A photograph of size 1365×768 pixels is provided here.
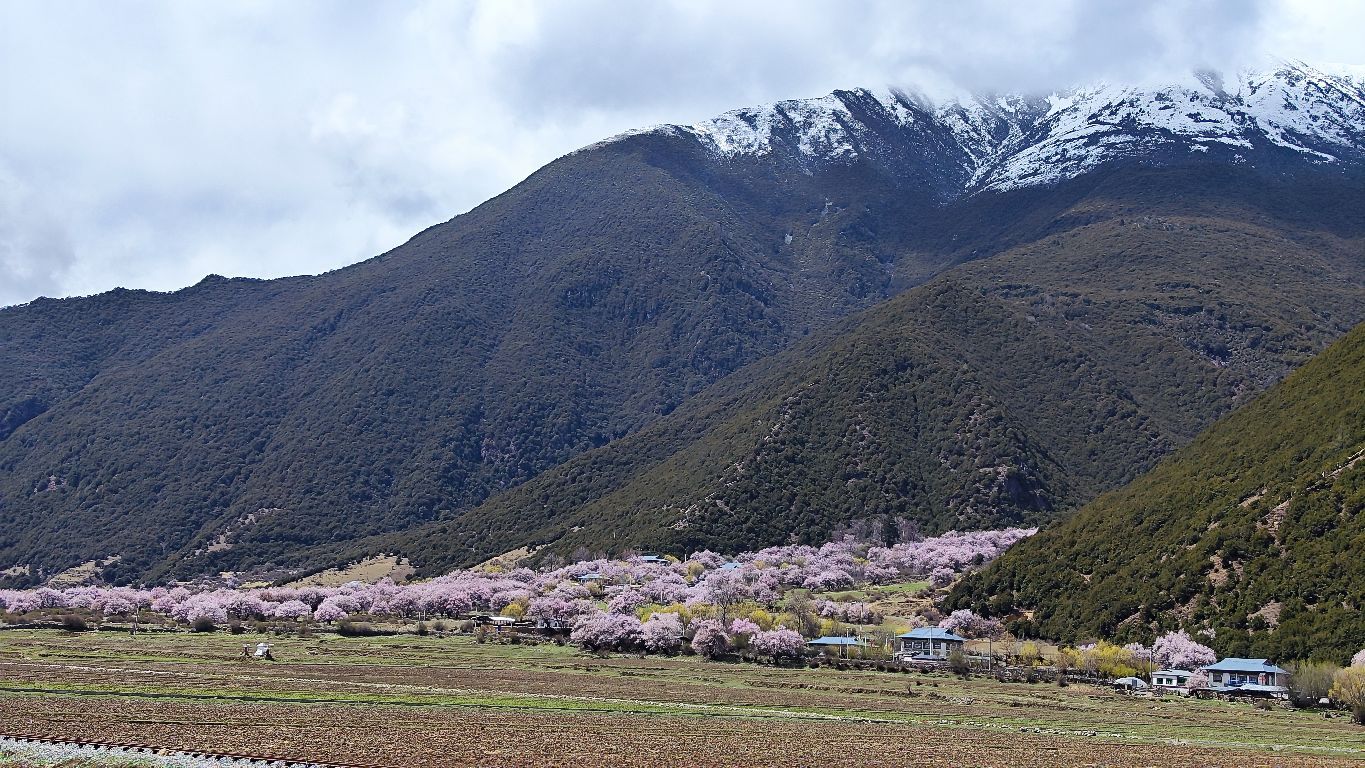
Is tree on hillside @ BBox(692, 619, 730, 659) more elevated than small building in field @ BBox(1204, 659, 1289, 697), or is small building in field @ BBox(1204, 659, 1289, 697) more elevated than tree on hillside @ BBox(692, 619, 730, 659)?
tree on hillside @ BBox(692, 619, 730, 659)

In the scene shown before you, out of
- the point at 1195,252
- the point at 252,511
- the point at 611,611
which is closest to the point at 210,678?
the point at 611,611

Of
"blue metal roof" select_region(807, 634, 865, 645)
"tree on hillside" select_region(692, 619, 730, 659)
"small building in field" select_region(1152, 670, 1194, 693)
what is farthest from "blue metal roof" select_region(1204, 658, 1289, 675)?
"tree on hillside" select_region(692, 619, 730, 659)

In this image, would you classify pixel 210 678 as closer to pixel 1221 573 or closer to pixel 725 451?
pixel 1221 573

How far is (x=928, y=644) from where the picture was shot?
81.9m

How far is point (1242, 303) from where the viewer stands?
16638cm

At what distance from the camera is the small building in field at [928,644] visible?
80.8m

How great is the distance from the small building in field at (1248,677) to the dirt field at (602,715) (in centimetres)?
393

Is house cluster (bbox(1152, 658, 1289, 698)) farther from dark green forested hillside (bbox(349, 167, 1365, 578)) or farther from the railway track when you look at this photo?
dark green forested hillside (bbox(349, 167, 1365, 578))

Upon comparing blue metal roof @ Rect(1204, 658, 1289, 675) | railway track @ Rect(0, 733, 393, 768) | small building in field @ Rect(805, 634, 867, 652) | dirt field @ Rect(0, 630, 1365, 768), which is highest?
small building in field @ Rect(805, 634, 867, 652)

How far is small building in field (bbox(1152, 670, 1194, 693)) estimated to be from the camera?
2569 inches

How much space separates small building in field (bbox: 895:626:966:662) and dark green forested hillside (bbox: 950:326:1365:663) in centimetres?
728

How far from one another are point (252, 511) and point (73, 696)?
442 ft

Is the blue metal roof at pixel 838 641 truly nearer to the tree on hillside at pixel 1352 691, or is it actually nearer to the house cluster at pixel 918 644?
the house cluster at pixel 918 644

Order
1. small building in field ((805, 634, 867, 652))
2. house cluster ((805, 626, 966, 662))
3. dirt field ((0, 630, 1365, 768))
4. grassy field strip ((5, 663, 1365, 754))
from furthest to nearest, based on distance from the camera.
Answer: small building in field ((805, 634, 867, 652)), house cluster ((805, 626, 966, 662)), grassy field strip ((5, 663, 1365, 754)), dirt field ((0, 630, 1365, 768))
